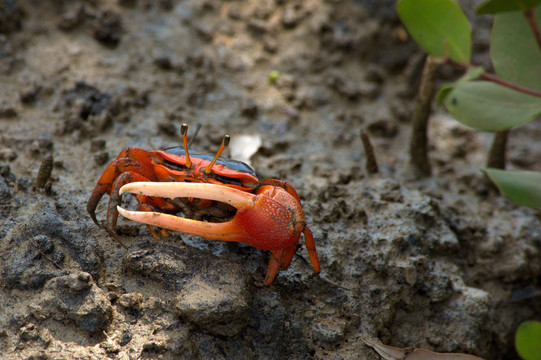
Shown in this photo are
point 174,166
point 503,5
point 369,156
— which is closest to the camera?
point 503,5

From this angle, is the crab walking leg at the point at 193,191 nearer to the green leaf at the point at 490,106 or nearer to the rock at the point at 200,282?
the rock at the point at 200,282

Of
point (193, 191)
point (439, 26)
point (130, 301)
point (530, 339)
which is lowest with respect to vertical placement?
point (530, 339)

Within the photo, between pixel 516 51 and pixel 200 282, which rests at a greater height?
pixel 516 51

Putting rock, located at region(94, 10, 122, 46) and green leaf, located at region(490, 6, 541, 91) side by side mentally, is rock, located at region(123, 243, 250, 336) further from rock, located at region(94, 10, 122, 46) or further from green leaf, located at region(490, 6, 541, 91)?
rock, located at region(94, 10, 122, 46)

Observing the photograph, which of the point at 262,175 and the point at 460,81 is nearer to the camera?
the point at 460,81

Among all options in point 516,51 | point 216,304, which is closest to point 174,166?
point 216,304

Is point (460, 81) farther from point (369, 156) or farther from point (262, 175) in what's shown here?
point (262, 175)
